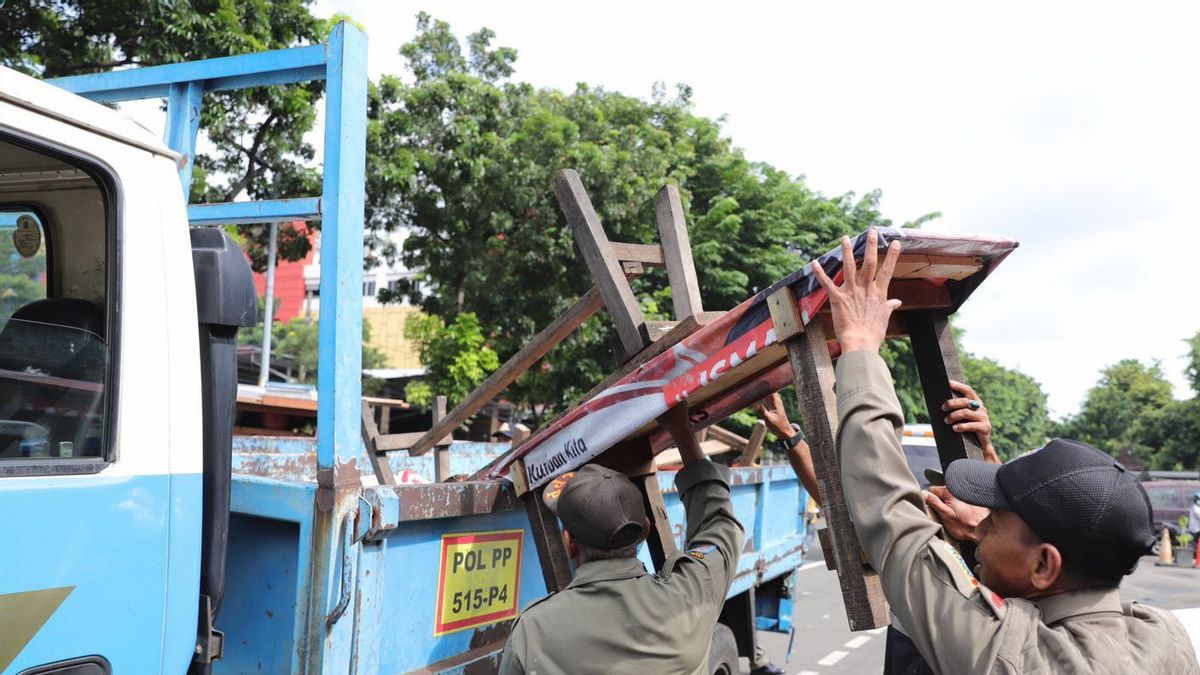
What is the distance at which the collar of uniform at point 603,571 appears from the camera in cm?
201

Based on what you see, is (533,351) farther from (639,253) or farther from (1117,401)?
(1117,401)

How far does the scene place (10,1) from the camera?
7.63 m

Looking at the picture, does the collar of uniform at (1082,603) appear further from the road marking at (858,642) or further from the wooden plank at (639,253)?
the road marking at (858,642)

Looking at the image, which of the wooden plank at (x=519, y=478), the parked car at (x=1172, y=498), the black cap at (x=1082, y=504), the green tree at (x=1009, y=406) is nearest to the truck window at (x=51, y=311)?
the wooden plank at (x=519, y=478)

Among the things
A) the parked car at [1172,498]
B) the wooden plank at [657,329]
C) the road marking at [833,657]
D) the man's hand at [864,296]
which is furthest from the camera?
the parked car at [1172,498]

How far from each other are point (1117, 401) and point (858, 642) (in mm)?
47863

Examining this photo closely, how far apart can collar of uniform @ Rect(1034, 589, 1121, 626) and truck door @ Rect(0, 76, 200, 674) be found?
61.7 inches

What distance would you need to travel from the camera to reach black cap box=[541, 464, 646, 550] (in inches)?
79.0

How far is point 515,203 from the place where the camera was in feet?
44.1

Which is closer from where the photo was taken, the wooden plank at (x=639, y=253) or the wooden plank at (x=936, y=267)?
the wooden plank at (x=936, y=267)

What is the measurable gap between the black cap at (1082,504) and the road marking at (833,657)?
5890 mm

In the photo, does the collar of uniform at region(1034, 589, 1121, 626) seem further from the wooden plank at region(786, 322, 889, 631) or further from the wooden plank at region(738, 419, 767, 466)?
the wooden plank at region(738, 419, 767, 466)

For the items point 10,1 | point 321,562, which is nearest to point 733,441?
point 321,562

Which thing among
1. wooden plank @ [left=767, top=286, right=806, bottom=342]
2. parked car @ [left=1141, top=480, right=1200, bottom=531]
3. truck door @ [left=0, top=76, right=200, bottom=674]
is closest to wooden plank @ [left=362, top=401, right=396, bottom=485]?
truck door @ [left=0, top=76, right=200, bottom=674]
